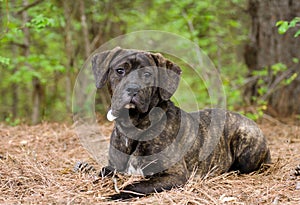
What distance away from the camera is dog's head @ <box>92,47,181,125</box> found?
3.80 m

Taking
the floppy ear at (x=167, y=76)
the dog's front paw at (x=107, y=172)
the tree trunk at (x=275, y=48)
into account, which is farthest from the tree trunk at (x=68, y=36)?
the dog's front paw at (x=107, y=172)

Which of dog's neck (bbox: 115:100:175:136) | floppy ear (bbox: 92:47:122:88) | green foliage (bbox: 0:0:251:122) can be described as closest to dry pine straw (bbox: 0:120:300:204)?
dog's neck (bbox: 115:100:175:136)

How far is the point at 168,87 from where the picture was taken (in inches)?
161

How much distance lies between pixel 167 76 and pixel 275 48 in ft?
17.5

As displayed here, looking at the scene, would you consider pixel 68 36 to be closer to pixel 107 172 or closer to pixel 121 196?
pixel 107 172

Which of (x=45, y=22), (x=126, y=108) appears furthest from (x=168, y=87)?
(x=45, y=22)

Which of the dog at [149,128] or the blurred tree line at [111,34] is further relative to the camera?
the blurred tree line at [111,34]

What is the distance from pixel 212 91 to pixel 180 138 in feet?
20.8

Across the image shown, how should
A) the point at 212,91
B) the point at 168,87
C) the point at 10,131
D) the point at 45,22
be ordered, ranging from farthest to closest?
the point at 212,91 → the point at 10,131 → the point at 45,22 → the point at 168,87

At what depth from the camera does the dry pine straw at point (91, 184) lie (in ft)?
11.1

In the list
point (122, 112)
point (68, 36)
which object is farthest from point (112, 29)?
point (122, 112)

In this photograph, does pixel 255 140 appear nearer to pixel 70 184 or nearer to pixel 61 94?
pixel 70 184

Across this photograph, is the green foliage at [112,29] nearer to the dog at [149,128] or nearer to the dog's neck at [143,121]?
the dog at [149,128]

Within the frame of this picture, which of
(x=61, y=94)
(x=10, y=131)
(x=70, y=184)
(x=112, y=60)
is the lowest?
(x=61, y=94)
